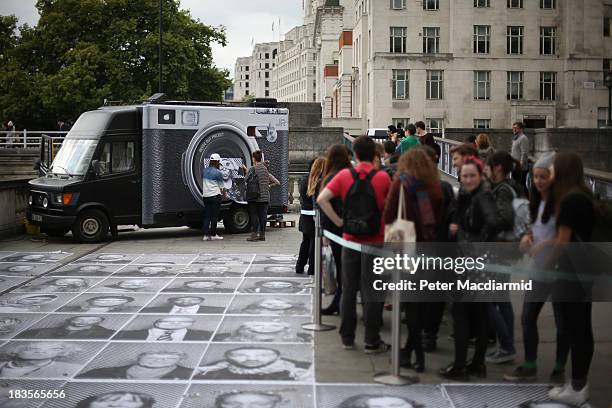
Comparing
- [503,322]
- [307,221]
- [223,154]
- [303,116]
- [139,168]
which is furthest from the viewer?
[303,116]

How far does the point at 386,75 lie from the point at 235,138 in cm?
4292

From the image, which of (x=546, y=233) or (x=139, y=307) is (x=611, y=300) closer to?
(x=546, y=233)

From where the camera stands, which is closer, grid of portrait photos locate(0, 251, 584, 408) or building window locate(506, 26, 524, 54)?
grid of portrait photos locate(0, 251, 584, 408)

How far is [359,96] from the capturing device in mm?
72062

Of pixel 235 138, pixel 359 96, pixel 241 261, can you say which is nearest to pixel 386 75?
pixel 359 96

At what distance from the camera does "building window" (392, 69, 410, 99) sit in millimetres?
62531

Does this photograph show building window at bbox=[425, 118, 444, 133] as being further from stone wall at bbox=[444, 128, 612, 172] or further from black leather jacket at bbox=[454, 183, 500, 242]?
black leather jacket at bbox=[454, 183, 500, 242]

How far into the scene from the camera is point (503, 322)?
8.35 metres

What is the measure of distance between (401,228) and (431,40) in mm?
56411

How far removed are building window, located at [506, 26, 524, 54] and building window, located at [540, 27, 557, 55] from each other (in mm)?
1426

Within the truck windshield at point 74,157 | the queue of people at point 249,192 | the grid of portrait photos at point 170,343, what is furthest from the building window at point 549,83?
the grid of portrait photos at point 170,343

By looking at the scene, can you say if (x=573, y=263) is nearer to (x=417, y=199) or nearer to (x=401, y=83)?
(x=417, y=199)

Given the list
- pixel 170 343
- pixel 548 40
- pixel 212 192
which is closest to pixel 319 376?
pixel 170 343

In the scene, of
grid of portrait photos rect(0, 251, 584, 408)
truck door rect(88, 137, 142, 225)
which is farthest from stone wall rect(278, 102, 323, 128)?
grid of portrait photos rect(0, 251, 584, 408)
